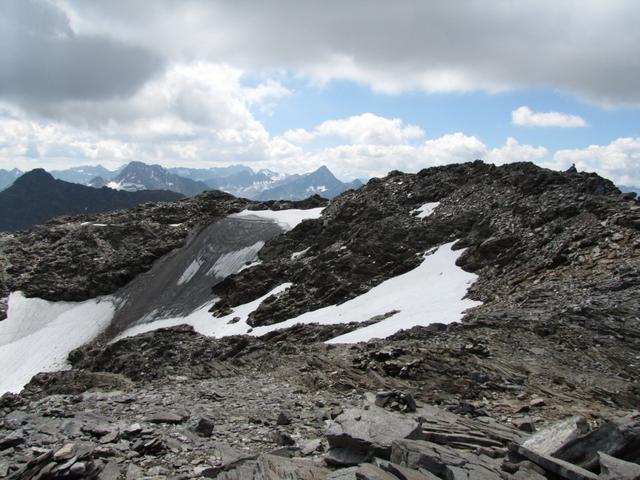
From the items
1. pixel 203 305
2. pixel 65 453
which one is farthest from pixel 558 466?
pixel 203 305

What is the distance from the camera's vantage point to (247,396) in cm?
1839

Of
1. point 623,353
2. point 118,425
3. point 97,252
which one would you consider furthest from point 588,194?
A: point 97,252

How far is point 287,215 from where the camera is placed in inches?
2970

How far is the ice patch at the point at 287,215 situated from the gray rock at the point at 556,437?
57.1 m

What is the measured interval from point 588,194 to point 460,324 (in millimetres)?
25013

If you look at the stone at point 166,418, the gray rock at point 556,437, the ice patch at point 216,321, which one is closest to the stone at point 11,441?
the stone at point 166,418

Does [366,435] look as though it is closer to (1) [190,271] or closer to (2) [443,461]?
(2) [443,461]

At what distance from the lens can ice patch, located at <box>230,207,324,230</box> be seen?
232 ft

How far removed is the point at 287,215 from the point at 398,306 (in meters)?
41.5

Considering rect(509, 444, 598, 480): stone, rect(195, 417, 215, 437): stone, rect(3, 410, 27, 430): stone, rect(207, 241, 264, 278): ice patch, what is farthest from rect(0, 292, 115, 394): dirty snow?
rect(509, 444, 598, 480): stone

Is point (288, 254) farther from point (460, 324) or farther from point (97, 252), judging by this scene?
point (460, 324)

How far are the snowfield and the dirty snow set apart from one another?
11541 mm

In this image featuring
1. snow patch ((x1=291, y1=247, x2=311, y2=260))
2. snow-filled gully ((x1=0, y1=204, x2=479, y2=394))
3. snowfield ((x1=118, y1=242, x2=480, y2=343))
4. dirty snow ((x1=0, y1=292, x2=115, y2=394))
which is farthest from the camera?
snow patch ((x1=291, y1=247, x2=311, y2=260))

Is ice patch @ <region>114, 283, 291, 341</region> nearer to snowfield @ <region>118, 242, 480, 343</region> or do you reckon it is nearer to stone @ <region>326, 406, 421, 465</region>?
snowfield @ <region>118, 242, 480, 343</region>
